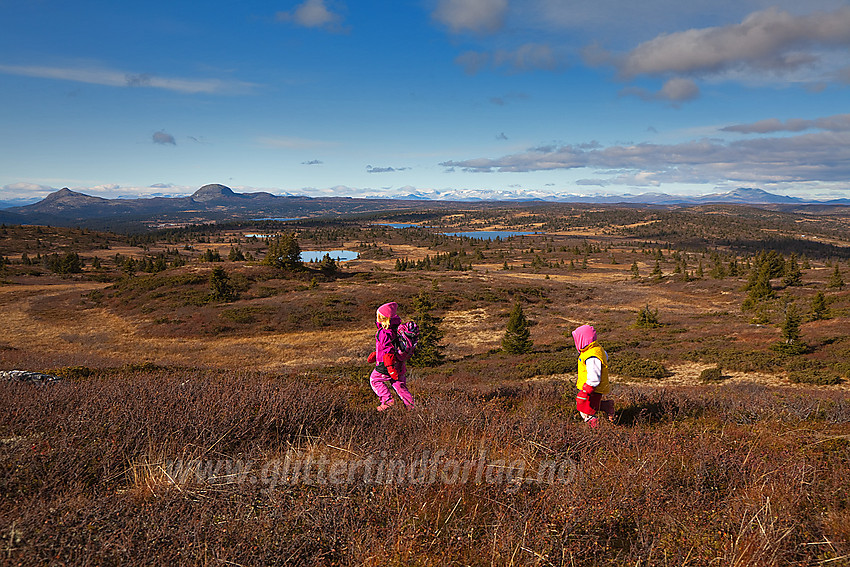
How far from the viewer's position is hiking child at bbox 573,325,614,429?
530 cm

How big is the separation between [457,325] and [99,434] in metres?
31.7

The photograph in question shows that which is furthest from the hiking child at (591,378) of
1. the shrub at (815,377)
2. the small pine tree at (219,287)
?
the small pine tree at (219,287)

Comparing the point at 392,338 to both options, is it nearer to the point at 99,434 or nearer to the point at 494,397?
the point at 494,397

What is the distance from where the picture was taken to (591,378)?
5.29 meters

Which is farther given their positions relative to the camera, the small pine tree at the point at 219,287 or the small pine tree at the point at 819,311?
the small pine tree at the point at 219,287

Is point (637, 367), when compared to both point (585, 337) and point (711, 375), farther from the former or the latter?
point (585, 337)

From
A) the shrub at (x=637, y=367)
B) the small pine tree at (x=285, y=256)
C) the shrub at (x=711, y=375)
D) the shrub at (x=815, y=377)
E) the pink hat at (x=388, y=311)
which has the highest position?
the pink hat at (x=388, y=311)

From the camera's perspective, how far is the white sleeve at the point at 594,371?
5262 millimetres

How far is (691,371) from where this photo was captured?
17.1m

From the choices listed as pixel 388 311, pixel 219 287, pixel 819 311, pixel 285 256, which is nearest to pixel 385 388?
pixel 388 311

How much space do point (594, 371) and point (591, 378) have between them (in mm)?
99

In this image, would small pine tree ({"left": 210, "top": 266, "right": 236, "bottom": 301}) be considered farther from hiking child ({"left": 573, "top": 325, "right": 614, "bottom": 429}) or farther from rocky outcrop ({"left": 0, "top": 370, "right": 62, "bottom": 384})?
hiking child ({"left": 573, "top": 325, "right": 614, "bottom": 429})

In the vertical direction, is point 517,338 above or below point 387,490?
below

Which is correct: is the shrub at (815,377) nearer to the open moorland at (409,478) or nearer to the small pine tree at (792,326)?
the small pine tree at (792,326)
